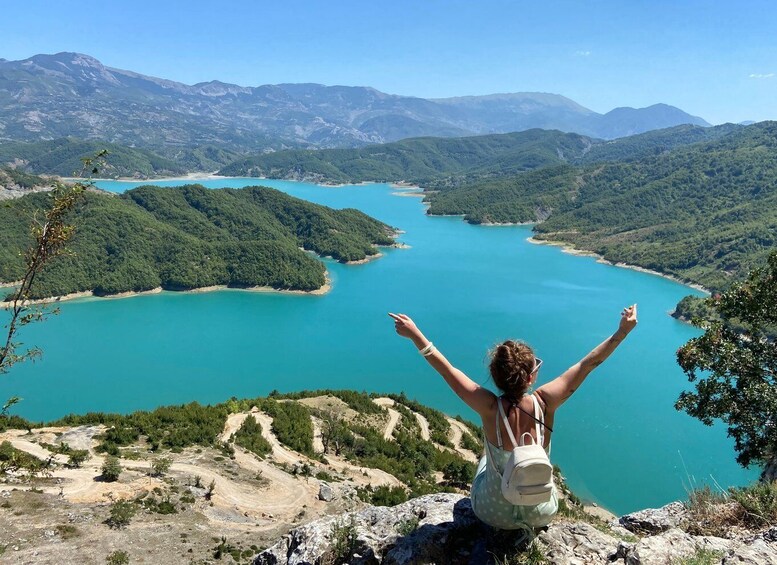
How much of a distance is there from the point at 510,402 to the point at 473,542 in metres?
1.34

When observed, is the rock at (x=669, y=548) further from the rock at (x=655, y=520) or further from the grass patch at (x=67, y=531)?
the grass patch at (x=67, y=531)

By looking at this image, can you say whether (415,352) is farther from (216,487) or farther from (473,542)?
(473,542)

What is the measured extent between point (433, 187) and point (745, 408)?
169m

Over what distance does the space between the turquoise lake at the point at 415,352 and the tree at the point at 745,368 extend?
694 inches

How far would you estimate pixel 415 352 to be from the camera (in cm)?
4331

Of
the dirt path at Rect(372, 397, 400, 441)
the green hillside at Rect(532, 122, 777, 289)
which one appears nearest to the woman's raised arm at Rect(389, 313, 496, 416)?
the dirt path at Rect(372, 397, 400, 441)

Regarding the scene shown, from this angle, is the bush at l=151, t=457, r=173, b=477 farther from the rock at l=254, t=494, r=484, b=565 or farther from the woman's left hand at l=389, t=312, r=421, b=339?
the woman's left hand at l=389, t=312, r=421, b=339

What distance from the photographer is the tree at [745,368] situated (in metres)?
6.92

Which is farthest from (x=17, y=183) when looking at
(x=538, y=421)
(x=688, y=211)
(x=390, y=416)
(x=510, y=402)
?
(x=688, y=211)

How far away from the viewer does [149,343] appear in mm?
43812

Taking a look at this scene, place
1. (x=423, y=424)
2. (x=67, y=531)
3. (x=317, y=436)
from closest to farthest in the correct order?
(x=67, y=531), (x=317, y=436), (x=423, y=424)

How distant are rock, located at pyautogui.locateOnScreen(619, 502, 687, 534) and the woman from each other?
1901mm

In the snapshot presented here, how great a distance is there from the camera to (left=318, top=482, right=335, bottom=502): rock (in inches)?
541

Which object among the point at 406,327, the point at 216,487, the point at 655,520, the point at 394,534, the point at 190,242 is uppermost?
the point at 406,327
